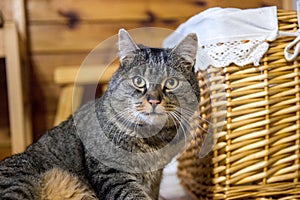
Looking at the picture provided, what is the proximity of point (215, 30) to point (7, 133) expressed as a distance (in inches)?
43.9

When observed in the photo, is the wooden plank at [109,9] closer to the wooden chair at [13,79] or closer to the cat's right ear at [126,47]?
the wooden chair at [13,79]

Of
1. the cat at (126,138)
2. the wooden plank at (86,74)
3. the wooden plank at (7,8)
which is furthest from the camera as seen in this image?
the wooden plank at (7,8)

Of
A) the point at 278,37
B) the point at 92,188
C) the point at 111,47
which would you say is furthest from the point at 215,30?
the point at 92,188

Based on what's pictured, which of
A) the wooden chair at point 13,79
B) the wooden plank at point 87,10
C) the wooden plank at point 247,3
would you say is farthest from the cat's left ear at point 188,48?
the wooden plank at point 87,10

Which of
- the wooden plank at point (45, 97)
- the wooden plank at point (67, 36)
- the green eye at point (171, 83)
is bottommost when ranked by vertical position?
the wooden plank at point (45, 97)

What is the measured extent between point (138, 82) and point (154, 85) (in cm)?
5

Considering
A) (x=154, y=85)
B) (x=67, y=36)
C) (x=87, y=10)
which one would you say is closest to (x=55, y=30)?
(x=67, y=36)

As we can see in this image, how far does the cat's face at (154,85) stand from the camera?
0.99 meters

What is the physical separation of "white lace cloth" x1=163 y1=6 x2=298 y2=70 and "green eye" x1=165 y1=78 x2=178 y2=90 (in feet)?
0.41

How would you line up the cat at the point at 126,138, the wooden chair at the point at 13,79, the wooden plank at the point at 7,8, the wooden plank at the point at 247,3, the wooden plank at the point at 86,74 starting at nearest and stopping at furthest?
the cat at the point at 126,138 → the wooden plank at the point at 247,3 → the wooden plank at the point at 86,74 → the wooden chair at the point at 13,79 → the wooden plank at the point at 7,8

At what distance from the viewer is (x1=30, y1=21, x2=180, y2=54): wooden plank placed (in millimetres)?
1806

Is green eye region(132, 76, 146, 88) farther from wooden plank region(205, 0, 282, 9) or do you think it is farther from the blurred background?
the blurred background

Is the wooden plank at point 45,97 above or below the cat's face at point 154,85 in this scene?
below

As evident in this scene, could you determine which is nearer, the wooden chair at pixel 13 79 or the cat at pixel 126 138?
the cat at pixel 126 138
